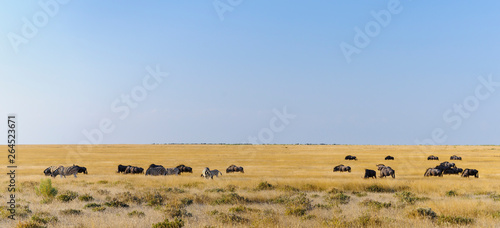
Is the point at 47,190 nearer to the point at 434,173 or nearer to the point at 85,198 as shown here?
the point at 85,198

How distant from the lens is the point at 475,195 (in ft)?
67.4

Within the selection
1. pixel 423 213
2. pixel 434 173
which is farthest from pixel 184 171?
pixel 423 213

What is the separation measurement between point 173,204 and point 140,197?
241cm

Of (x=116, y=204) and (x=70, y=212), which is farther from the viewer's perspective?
(x=116, y=204)

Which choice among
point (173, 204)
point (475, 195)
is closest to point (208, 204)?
point (173, 204)

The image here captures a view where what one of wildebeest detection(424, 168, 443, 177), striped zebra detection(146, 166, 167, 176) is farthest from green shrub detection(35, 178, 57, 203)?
wildebeest detection(424, 168, 443, 177)

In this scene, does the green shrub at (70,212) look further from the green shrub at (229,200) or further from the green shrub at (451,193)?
the green shrub at (451,193)

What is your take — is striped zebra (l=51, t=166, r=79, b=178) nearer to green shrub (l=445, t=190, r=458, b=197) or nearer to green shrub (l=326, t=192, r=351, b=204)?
green shrub (l=326, t=192, r=351, b=204)

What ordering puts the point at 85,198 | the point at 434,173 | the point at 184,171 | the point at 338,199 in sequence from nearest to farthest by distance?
the point at 85,198 < the point at 338,199 < the point at 434,173 < the point at 184,171

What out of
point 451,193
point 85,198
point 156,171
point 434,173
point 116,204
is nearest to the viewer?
point 116,204

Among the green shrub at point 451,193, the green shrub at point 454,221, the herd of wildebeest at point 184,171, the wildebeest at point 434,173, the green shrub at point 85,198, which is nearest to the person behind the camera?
→ the green shrub at point 454,221

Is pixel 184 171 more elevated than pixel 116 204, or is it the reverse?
pixel 116 204

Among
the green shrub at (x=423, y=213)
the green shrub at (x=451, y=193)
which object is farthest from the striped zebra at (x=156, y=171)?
the green shrub at (x=423, y=213)

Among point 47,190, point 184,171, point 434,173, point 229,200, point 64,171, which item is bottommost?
point 434,173
